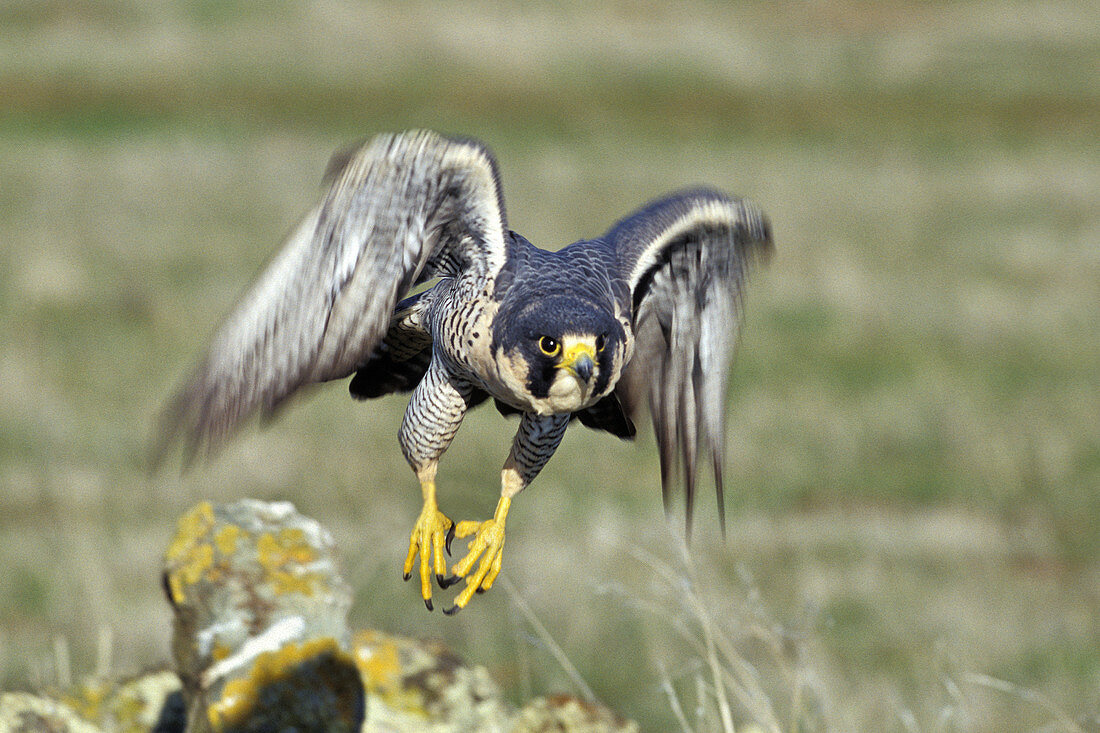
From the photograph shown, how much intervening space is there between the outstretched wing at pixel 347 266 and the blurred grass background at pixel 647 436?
1.48 m

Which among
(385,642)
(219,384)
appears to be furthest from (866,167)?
(219,384)

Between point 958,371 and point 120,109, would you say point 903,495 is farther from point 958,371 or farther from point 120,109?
point 120,109

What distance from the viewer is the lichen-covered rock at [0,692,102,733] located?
3551 millimetres

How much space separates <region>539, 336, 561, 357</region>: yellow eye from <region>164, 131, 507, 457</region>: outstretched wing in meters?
0.29

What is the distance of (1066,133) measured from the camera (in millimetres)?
26391

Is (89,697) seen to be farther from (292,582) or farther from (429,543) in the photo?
(429,543)

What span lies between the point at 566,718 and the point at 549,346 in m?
2.33

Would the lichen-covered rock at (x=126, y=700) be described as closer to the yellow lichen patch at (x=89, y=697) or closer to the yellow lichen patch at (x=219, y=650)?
the yellow lichen patch at (x=89, y=697)

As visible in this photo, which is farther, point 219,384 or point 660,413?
point 660,413

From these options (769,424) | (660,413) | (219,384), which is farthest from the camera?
(769,424)

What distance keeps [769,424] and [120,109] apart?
16.9m

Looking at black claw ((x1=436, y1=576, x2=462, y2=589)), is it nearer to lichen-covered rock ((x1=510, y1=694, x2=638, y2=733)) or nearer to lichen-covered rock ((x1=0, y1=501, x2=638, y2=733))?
lichen-covered rock ((x1=0, y1=501, x2=638, y2=733))

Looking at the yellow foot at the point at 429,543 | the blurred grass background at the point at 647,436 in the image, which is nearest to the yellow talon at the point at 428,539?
the yellow foot at the point at 429,543

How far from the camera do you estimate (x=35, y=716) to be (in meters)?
3.62
